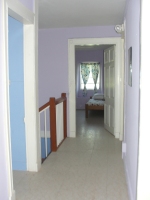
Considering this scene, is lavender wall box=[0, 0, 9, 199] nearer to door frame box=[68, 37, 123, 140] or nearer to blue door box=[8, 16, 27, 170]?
blue door box=[8, 16, 27, 170]

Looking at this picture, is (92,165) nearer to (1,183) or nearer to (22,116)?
(22,116)

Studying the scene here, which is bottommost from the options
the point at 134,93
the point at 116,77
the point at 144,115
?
the point at 144,115

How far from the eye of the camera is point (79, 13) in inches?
161

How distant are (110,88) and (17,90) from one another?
2843 millimetres

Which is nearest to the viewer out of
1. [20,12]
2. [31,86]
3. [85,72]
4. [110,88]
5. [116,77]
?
→ [20,12]

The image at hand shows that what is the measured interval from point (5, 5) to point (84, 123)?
503 cm

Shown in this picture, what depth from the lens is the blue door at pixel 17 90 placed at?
3078 millimetres

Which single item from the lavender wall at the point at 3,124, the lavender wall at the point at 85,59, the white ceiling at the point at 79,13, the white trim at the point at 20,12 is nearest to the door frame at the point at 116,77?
the white ceiling at the point at 79,13

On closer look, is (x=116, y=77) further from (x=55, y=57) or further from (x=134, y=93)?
(x=134, y=93)

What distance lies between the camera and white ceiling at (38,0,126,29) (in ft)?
11.7

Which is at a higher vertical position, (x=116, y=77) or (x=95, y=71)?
(x=95, y=71)

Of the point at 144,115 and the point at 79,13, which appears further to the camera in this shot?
the point at 79,13

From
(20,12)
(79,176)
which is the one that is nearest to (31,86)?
(20,12)

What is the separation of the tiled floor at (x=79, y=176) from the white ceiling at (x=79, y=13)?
2459mm
